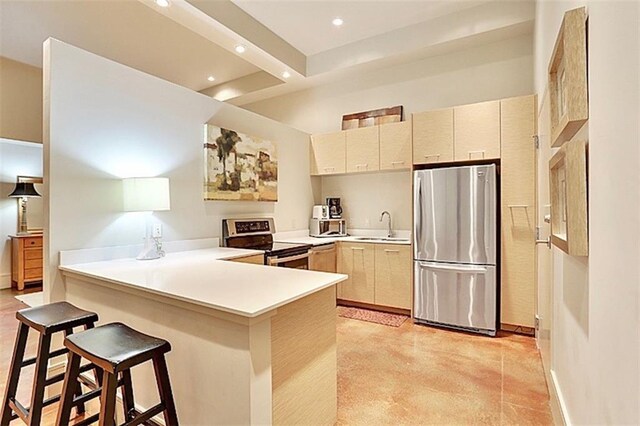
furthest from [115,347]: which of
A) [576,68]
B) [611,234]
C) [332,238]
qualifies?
[332,238]

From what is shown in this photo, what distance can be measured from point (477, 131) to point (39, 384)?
12.6 feet

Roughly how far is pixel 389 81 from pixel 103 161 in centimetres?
355

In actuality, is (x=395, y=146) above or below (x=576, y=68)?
above

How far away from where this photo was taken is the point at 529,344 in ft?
10.0

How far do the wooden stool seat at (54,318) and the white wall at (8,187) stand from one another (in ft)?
17.0

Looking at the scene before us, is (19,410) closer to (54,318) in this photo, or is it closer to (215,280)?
(54,318)

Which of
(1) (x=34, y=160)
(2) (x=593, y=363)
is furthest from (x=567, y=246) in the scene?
(1) (x=34, y=160)

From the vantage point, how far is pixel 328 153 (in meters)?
4.72

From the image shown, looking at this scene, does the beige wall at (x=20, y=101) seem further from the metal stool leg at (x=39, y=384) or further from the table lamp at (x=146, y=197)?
the metal stool leg at (x=39, y=384)

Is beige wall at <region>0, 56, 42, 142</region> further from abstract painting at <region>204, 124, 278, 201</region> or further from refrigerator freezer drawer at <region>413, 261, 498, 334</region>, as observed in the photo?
refrigerator freezer drawer at <region>413, 261, 498, 334</region>

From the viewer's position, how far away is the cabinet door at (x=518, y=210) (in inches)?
126

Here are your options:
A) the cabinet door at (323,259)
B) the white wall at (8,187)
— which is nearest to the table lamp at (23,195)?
the white wall at (8,187)

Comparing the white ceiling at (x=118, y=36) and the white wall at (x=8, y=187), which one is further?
the white wall at (x=8, y=187)

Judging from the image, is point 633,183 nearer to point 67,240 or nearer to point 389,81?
point 67,240
